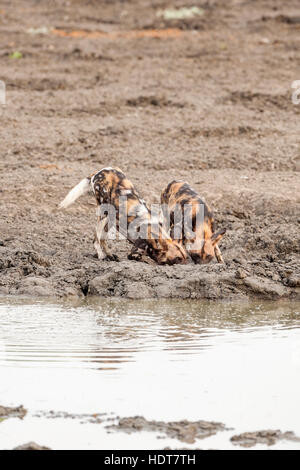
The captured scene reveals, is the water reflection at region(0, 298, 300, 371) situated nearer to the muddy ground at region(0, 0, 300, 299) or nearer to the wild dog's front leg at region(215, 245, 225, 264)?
the muddy ground at region(0, 0, 300, 299)

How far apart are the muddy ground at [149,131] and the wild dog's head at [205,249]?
28cm

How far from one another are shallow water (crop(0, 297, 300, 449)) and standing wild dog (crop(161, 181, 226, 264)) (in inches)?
39.6

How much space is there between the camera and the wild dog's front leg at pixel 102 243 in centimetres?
931

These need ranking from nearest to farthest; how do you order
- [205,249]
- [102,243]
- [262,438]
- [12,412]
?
1. [262,438]
2. [12,412]
3. [205,249]
4. [102,243]

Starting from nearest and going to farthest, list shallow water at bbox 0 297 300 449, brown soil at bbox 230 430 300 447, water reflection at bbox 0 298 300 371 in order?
brown soil at bbox 230 430 300 447
shallow water at bbox 0 297 300 449
water reflection at bbox 0 298 300 371

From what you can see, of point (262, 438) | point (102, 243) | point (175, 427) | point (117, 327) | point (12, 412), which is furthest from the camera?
point (102, 243)

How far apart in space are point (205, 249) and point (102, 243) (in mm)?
1064

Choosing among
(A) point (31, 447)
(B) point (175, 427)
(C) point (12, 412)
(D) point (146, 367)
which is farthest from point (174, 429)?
(D) point (146, 367)

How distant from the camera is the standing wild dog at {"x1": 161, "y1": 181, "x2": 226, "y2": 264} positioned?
895 centimetres

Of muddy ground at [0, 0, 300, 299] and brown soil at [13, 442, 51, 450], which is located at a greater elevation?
muddy ground at [0, 0, 300, 299]

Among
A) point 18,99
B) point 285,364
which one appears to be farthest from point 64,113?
point 285,364

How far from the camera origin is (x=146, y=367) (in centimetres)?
593

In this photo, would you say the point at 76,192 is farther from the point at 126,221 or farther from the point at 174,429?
the point at 174,429

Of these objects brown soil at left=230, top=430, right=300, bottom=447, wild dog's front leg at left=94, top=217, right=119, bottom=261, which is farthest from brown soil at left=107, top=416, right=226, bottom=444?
wild dog's front leg at left=94, top=217, right=119, bottom=261
